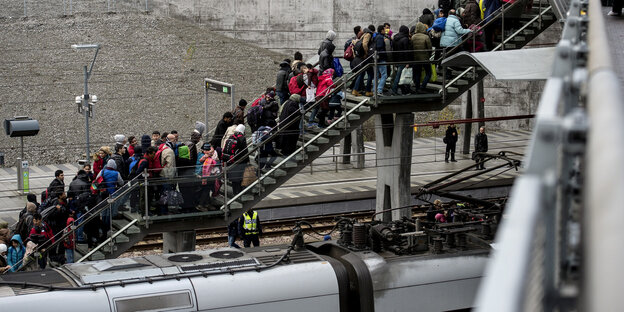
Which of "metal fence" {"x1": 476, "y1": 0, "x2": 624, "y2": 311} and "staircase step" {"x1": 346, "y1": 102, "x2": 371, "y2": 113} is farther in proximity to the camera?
"staircase step" {"x1": 346, "y1": 102, "x2": 371, "y2": 113}

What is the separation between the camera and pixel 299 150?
2008 cm

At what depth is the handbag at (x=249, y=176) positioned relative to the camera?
1928 centimetres

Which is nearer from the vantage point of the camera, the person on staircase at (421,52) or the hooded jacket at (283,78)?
the person on staircase at (421,52)

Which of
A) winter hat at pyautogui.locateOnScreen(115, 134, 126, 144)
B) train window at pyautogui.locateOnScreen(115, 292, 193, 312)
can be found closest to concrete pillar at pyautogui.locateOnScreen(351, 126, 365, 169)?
winter hat at pyautogui.locateOnScreen(115, 134, 126, 144)

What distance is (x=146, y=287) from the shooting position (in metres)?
12.0

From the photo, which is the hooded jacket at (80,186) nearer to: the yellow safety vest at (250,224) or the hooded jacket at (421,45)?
the yellow safety vest at (250,224)

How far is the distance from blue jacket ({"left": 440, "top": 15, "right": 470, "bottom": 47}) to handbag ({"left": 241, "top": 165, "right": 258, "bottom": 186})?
5486mm

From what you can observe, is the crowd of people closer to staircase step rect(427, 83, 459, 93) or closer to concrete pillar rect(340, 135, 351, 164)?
staircase step rect(427, 83, 459, 93)

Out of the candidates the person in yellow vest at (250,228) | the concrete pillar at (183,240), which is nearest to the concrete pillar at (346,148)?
the person in yellow vest at (250,228)

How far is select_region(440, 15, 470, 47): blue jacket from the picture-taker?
21.2 meters

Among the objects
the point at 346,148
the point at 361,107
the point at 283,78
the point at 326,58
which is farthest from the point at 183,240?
the point at 346,148

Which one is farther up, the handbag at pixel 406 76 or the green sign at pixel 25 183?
the handbag at pixel 406 76

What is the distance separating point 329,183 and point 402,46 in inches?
398

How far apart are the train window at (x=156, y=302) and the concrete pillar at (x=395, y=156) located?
10942 mm
